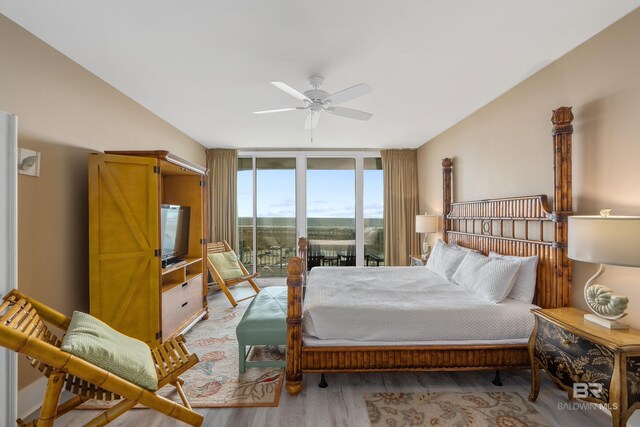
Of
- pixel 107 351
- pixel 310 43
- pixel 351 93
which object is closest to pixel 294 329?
pixel 107 351

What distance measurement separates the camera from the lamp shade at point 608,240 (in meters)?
1.58

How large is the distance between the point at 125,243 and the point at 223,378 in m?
1.48

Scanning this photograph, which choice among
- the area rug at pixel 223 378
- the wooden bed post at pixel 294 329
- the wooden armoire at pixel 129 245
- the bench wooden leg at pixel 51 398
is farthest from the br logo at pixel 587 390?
the wooden armoire at pixel 129 245

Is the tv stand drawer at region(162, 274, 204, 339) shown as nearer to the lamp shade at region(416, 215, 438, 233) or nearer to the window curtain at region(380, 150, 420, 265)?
the lamp shade at region(416, 215, 438, 233)

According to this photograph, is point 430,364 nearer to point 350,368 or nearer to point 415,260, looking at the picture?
point 350,368

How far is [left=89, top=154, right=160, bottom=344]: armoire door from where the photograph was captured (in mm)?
2545

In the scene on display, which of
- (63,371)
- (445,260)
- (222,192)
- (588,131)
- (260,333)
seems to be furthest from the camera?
(222,192)

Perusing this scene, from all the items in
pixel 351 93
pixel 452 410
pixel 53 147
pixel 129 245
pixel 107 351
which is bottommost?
pixel 452 410

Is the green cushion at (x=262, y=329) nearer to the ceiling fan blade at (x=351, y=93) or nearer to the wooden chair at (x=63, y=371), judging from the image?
the wooden chair at (x=63, y=371)

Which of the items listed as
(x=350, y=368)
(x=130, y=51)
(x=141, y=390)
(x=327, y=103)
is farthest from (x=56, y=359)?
(x=327, y=103)

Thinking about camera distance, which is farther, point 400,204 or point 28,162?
point 400,204

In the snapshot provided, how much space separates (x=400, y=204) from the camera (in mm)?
5680

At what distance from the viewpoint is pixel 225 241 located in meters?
5.33

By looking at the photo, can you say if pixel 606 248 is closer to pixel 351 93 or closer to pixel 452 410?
pixel 452 410
